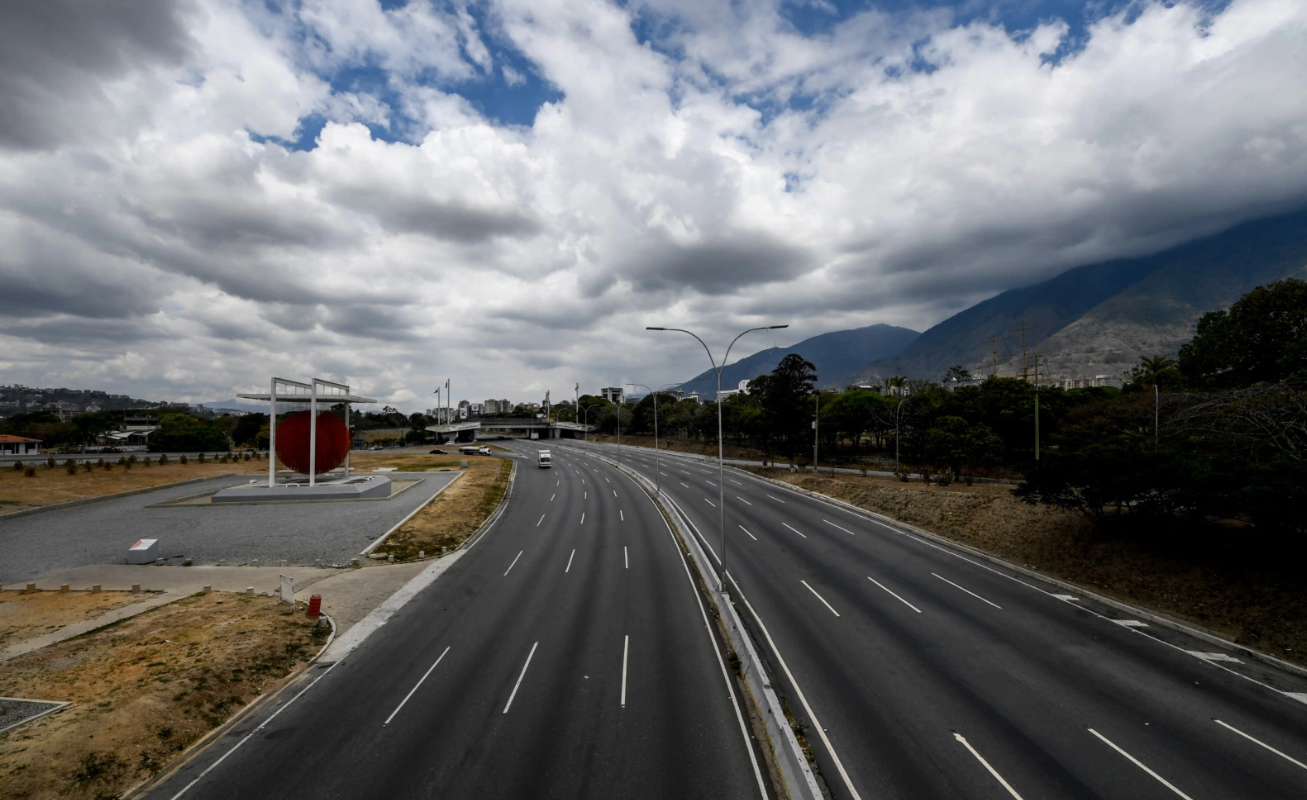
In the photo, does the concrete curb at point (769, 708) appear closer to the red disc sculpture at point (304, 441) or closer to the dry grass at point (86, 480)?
the red disc sculpture at point (304, 441)

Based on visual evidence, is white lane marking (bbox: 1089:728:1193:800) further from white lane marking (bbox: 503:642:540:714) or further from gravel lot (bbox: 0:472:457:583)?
gravel lot (bbox: 0:472:457:583)

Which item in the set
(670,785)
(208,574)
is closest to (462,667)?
(670,785)

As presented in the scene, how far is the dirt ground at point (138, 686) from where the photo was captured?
10578 millimetres

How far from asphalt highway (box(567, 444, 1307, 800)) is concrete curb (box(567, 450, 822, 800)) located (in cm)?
71

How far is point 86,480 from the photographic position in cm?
4809

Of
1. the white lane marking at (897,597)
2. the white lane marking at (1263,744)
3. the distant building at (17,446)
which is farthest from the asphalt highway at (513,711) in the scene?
the distant building at (17,446)

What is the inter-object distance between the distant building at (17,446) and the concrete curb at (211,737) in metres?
121

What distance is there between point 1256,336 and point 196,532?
275 feet

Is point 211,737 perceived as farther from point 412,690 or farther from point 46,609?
point 46,609

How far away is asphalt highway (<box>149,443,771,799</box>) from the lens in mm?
10406

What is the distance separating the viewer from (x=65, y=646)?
1584cm

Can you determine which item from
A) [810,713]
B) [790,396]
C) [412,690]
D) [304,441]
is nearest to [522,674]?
[412,690]

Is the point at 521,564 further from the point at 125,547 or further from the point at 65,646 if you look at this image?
the point at 125,547

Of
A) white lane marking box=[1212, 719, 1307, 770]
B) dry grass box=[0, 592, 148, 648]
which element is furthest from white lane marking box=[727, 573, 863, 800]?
dry grass box=[0, 592, 148, 648]
